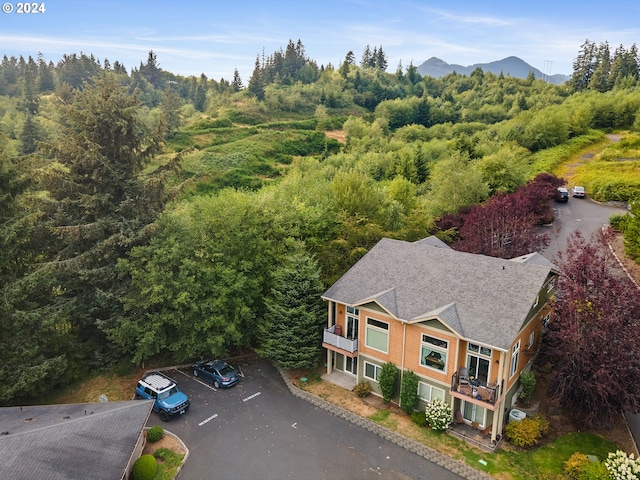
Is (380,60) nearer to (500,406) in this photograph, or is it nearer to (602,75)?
(602,75)

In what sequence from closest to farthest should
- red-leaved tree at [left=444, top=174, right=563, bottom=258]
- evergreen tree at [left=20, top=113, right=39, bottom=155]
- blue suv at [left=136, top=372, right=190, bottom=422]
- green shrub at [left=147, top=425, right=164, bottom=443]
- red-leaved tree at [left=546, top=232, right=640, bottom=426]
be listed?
red-leaved tree at [left=546, top=232, right=640, bottom=426] → green shrub at [left=147, top=425, right=164, bottom=443] → blue suv at [left=136, top=372, right=190, bottom=422] → red-leaved tree at [left=444, top=174, right=563, bottom=258] → evergreen tree at [left=20, top=113, right=39, bottom=155]

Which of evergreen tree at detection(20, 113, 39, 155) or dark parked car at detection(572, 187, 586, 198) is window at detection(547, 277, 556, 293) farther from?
evergreen tree at detection(20, 113, 39, 155)

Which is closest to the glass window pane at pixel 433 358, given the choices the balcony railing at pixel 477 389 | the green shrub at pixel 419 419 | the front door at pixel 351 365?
the balcony railing at pixel 477 389

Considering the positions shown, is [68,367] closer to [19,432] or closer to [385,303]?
[19,432]

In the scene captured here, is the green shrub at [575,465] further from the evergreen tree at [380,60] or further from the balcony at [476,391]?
the evergreen tree at [380,60]

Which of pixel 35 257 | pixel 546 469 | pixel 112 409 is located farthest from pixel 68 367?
pixel 546 469

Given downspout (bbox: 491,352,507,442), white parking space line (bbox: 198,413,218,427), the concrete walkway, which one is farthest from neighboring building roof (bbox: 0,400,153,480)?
downspout (bbox: 491,352,507,442)
